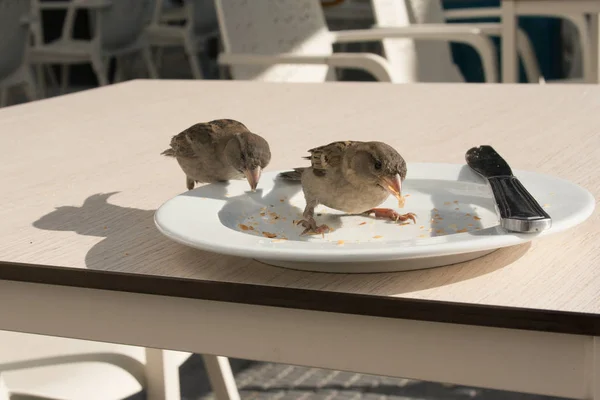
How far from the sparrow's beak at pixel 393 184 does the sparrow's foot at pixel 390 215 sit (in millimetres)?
69

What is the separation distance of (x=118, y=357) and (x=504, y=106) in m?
0.61

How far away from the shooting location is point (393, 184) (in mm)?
699

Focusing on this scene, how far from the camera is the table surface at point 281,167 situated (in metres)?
0.59

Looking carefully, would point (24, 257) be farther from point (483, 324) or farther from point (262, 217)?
point (483, 324)

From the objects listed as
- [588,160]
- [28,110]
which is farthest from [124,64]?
[588,160]

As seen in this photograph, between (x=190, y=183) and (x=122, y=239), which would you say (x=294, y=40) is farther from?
(x=122, y=239)

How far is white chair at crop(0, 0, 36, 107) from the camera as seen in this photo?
436 cm

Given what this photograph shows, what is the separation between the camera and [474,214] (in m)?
0.77

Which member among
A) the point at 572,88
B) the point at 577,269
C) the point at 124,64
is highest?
the point at 577,269

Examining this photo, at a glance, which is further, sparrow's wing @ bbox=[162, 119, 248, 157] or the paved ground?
the paved ground

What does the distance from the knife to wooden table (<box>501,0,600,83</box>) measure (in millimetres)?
1815

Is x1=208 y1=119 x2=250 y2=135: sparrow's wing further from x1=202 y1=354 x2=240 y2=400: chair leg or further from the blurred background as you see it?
the blurred background

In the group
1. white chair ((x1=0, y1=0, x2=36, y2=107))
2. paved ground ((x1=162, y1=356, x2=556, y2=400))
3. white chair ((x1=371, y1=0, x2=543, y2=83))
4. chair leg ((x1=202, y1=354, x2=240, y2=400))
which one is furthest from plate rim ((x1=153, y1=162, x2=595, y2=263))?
white chair ((x1=0, y1=0, x2=36, y2=107))

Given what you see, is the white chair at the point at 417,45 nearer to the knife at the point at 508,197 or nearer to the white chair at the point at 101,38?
the knife at the point at 508,197
